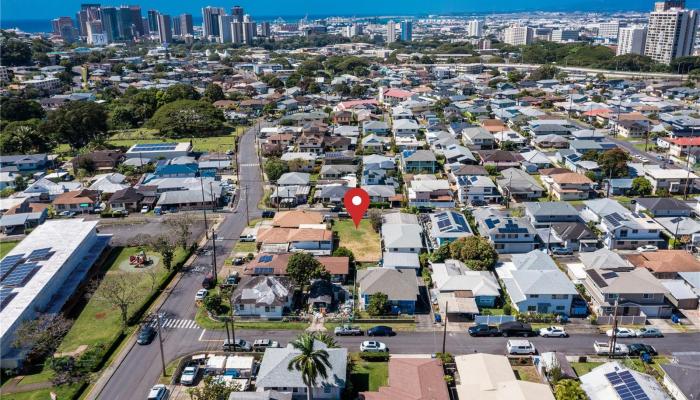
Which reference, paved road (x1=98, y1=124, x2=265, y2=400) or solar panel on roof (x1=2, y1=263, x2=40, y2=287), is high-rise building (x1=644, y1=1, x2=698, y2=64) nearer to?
paved road (x1=98, y1=124, x2=265, y2=400)

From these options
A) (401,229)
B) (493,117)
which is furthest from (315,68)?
(401,229)

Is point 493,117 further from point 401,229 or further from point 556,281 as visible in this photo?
point 556,281

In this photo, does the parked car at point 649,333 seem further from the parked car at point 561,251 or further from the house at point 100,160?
the house at point 100,160

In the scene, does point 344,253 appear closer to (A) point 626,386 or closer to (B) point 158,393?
(B) point 158,393

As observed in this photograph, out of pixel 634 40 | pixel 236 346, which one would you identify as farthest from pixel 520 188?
pixel 634 40

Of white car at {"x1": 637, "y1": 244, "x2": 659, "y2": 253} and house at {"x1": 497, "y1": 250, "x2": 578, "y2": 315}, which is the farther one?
white car at {"x1": 637, "y1": 244, "x2": 659, "y2": 253}

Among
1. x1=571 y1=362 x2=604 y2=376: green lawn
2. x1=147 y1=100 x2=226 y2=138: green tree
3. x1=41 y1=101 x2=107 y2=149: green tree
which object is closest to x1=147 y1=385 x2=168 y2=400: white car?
x1=571 y1=362 x2=604 y2=376: green lawn
